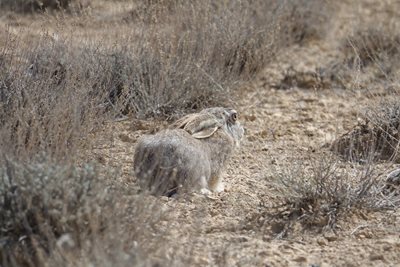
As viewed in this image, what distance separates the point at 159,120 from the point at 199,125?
4.39 ft

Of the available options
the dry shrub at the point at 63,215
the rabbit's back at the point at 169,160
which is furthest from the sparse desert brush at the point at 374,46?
the dry shrub at the point at 63,215

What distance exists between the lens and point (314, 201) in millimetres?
5523

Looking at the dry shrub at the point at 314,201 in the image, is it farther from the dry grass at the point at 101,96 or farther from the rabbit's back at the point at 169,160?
the dry grass at the point at 101,96

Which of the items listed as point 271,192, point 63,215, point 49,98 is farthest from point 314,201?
point 49,98

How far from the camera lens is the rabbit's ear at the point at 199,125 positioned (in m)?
6.16

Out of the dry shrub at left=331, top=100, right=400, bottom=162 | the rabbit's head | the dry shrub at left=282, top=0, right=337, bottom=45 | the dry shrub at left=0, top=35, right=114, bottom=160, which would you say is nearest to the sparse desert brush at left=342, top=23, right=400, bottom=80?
the dry shrub at left=282, top=0, right=337, bottom=45

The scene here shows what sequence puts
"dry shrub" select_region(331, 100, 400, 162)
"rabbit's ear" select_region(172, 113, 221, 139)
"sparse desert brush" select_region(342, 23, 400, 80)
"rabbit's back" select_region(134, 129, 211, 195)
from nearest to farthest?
"rabbit's back" select_region(134, 129, 211, 195), "rabbit's ear" select_region(172, 113, 221, 139), "dry shrub" select_region(331, 100, 400, 162), "sparse desert brush" select_region(342, 23, 400, 80)

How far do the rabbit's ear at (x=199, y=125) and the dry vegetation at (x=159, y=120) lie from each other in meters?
0.49

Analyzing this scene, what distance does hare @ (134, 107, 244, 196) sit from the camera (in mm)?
5586

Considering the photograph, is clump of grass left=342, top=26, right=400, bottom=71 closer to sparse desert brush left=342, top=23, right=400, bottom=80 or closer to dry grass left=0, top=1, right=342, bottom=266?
sparse desert brush left=342, top=23, right=400, bottom=80

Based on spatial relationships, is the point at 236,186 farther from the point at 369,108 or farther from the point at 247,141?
the point at 369,108

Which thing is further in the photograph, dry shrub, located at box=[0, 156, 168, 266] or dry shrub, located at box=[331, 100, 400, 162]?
dry shrub, located at box=[331, 100, 400, 162]

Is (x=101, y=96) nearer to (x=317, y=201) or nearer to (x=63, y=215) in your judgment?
(x=317, y=201)

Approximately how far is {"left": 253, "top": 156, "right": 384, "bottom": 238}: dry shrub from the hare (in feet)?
1.84
